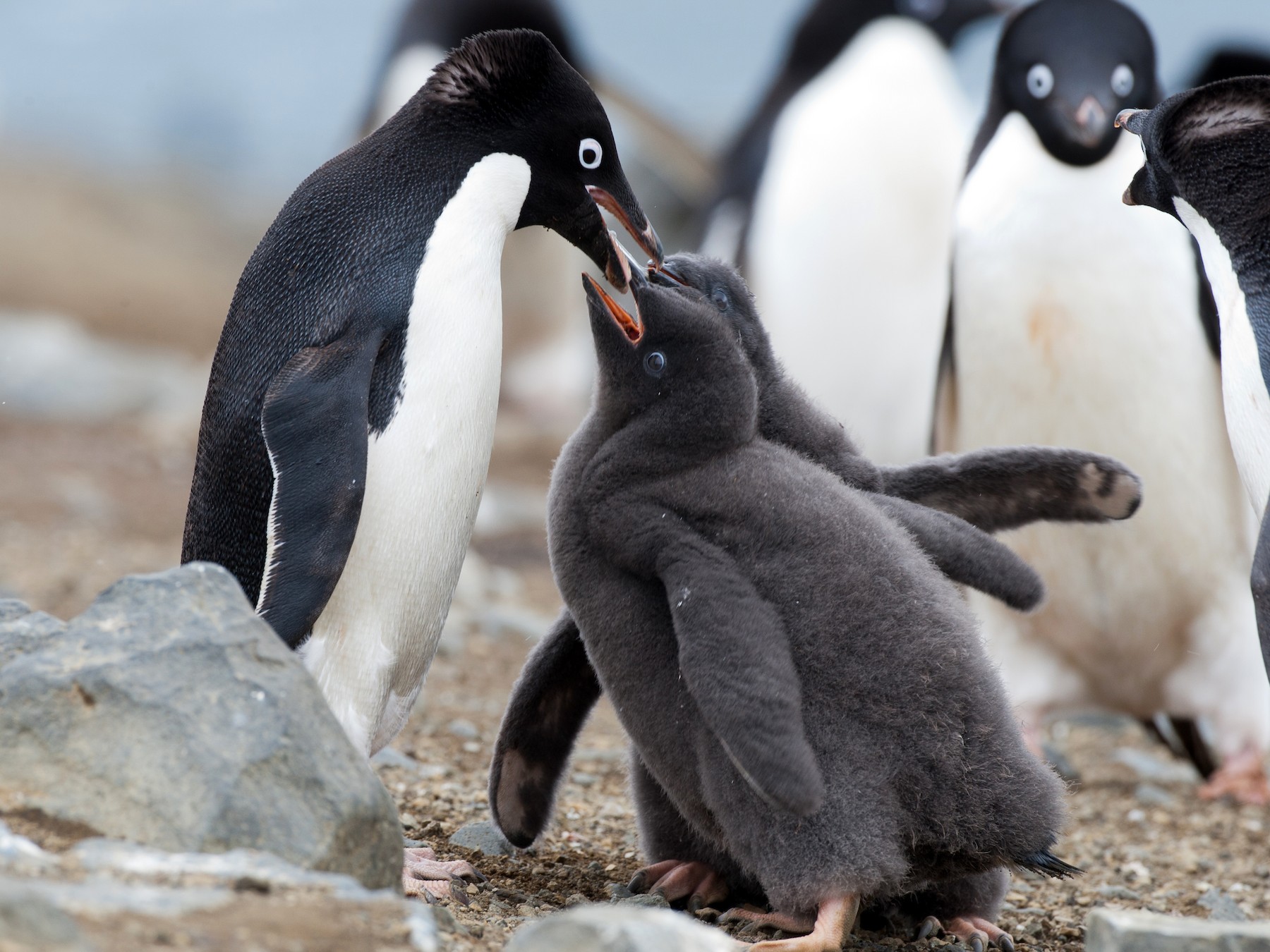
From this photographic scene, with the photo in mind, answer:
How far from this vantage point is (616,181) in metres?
3.28

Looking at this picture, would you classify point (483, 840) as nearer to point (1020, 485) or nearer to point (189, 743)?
point (189, 743)

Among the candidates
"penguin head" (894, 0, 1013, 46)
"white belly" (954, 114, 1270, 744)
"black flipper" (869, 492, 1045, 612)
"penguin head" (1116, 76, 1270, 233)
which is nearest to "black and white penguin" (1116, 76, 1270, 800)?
"penguin head" (1116, 76, 1270, 233)

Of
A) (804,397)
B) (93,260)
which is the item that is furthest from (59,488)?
(93,260)

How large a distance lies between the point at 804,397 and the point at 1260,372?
2.83ft

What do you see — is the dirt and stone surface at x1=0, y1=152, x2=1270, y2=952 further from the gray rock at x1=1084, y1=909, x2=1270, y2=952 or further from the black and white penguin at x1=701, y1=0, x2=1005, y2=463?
the black and white penguin at x1=701, y1=0, x2=1005, y2=463

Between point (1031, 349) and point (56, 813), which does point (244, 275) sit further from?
point (1031, 349)

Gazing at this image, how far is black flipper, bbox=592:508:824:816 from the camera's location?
7.50 feet

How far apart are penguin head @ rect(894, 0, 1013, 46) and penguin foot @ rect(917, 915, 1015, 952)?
5.10m

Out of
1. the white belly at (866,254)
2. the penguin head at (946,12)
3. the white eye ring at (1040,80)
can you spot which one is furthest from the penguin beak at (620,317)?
the penguin head at (946,12)

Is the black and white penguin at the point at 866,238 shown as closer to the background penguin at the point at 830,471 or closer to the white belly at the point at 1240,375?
the white belly at the point at 1240,375

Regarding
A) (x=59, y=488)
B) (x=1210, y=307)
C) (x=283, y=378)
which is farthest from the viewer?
(x=59, y=488)

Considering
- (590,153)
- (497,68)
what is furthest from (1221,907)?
(497,68)

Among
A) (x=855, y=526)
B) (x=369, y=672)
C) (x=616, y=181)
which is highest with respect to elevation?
(x=616, y=181)

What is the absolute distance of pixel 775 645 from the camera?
2.42 meters
